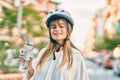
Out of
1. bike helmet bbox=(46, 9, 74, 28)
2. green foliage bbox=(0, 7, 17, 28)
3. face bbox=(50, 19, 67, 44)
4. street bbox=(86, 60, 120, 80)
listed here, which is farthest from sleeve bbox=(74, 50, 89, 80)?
green foliage bbox=(0, 7, 17, 28)

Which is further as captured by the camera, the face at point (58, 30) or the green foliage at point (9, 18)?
the green foliage at point (9, 18)

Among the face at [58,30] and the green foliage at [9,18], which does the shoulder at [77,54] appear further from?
the green foliage at [9,18]

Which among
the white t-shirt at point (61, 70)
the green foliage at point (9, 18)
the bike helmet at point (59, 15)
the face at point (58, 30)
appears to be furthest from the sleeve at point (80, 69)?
the green foliage at point (9, 18)

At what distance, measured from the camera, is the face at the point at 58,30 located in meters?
3.72

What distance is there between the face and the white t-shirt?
0.38ft

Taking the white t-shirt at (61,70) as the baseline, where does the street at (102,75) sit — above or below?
below

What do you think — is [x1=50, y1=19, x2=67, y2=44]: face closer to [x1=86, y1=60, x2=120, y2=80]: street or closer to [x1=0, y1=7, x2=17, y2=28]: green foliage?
[x1=86, y1=60, x2=120, y2=80]: street

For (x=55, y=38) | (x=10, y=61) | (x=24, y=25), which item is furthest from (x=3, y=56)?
(x=24, y=25)

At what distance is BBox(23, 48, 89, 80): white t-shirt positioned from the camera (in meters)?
3.57

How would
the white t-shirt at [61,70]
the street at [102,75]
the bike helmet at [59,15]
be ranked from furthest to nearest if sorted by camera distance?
the street at [102,75] < the bike helmet at [59,15] < the white t-shirt at [61,70]

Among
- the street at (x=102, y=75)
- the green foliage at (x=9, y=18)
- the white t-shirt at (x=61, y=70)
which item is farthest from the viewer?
the green foliage at (x=9, y=18)

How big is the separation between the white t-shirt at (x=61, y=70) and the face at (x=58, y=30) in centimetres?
12

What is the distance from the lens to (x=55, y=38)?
3.71 meters

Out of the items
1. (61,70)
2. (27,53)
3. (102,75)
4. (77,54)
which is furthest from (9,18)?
(61,70)
